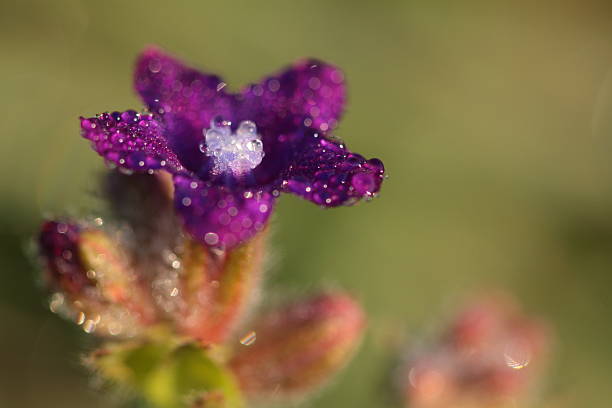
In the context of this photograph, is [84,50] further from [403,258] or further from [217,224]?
[217,224]

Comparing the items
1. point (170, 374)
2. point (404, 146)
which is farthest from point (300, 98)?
point (404, 146)

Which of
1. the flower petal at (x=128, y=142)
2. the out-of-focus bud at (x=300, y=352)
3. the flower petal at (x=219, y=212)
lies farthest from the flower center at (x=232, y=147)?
the out-of-focus bud at (x=300, y=352)

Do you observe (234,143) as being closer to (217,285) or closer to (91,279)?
(217,285)

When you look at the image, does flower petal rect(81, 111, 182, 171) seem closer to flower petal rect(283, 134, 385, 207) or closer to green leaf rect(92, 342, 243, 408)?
flower petal rect(283, 134, 385, 207)

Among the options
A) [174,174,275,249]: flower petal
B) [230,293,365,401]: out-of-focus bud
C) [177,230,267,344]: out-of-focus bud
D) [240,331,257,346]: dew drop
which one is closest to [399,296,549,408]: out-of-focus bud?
[230,293,365,401]: out-of-focus bud

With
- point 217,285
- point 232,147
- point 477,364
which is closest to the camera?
point 232,147

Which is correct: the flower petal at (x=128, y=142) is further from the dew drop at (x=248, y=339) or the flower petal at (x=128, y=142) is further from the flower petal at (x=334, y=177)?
the dew drop at (x=248, y=339)
